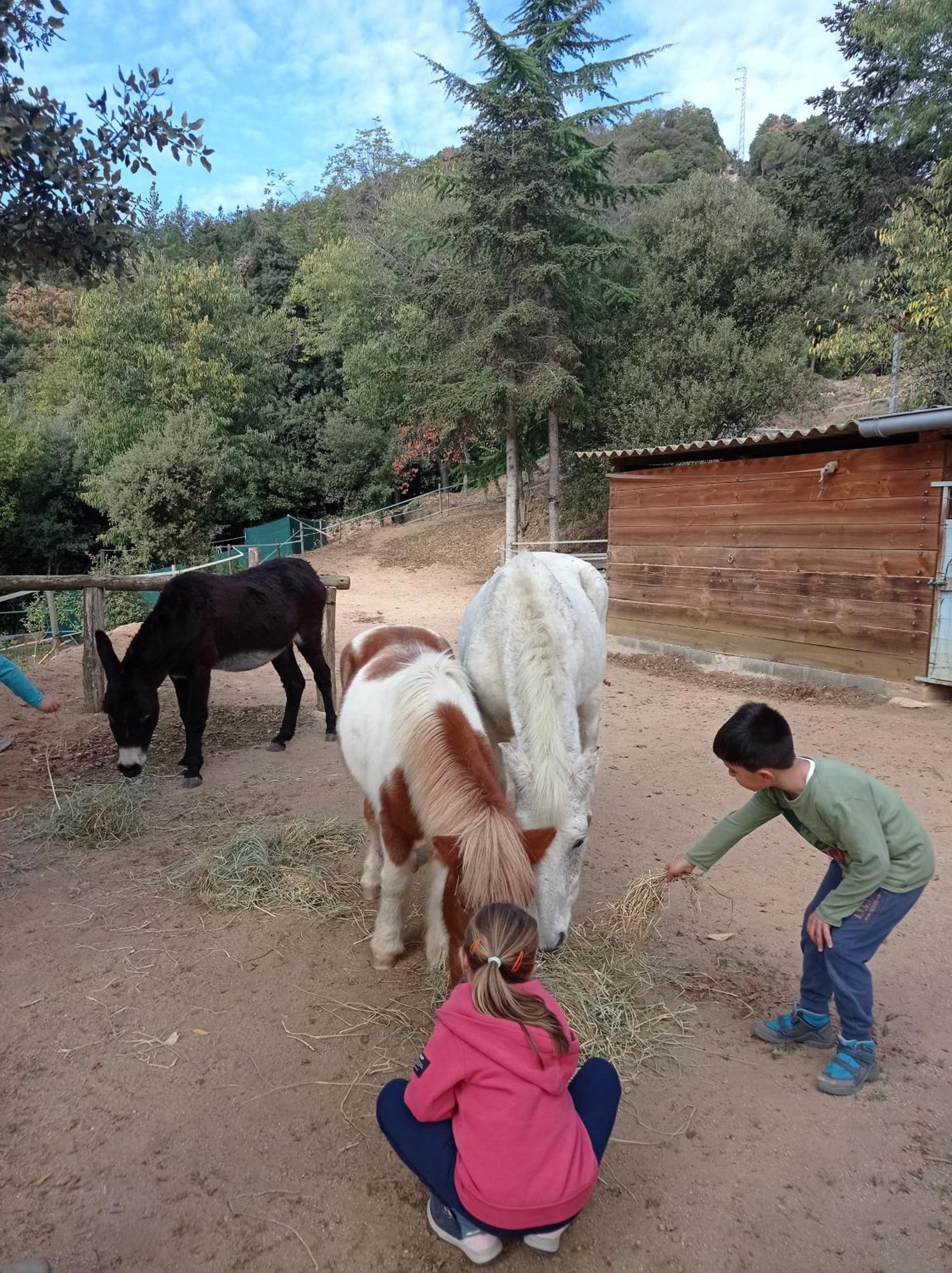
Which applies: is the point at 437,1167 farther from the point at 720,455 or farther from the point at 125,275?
the point at 720,455

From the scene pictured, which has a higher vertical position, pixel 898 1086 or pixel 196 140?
pixel 196 140

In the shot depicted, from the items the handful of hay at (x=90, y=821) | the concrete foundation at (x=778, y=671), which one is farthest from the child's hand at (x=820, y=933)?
the concrete foundation at (x=778, y=671)

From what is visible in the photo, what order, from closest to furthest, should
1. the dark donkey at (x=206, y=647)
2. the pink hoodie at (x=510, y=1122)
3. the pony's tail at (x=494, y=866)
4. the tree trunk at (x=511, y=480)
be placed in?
the pink hoodie at (x=510, y=1122) < the pony's tail at (x=494, y=866) < the dark donkey at (x=206, y=647) < the tree trunk at (x=511, y=480)

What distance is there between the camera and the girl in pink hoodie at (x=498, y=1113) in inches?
64.2

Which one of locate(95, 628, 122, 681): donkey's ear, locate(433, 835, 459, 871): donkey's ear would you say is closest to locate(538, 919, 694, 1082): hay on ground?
locate(433, 835, 459, 871): donkey's ear

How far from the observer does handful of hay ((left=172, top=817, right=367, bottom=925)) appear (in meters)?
3.52

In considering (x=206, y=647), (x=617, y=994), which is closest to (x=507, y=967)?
(x=617, y=994)

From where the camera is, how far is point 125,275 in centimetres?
476

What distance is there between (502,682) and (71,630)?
1523 cm

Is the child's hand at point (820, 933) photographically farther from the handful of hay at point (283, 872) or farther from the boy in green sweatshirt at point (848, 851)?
the handful of hay at point (283, 872)

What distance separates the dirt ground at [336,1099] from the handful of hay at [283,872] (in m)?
0.10

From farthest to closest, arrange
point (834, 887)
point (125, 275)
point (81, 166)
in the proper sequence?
point (125, 275) < point (81, 166) < point (834, 887)

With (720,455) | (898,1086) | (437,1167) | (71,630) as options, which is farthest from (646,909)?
(71,630)

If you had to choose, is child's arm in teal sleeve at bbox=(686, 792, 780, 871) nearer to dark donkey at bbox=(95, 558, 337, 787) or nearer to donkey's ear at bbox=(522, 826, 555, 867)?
donkey's ear at bbox=(522, 826, 555, 867)
